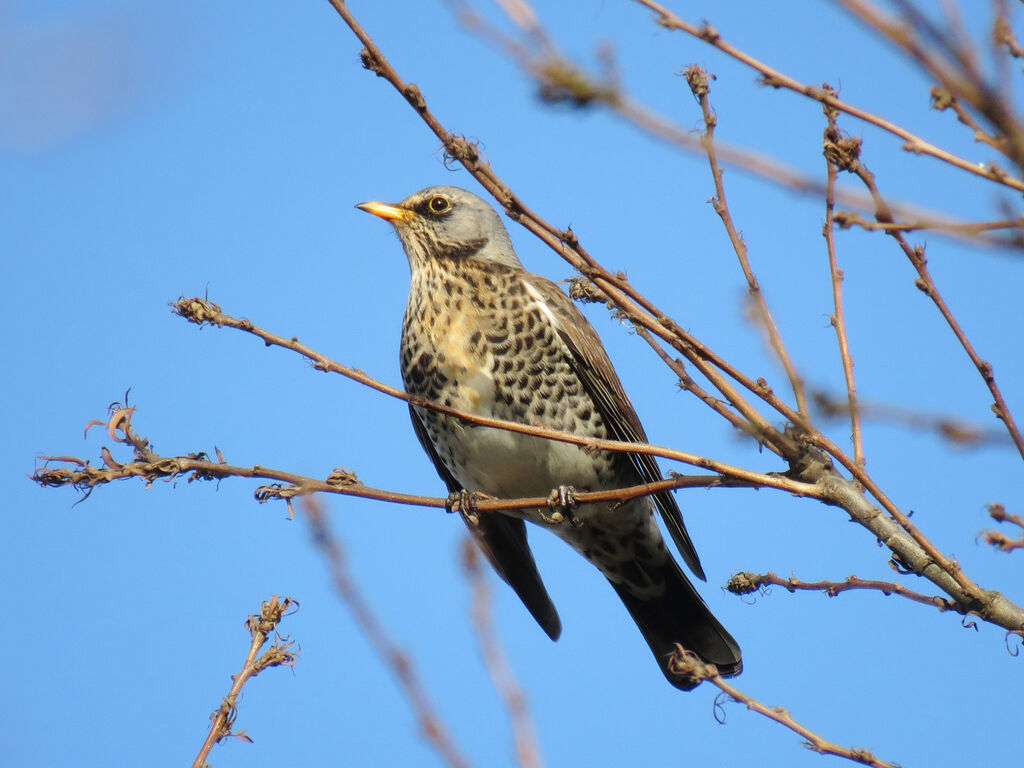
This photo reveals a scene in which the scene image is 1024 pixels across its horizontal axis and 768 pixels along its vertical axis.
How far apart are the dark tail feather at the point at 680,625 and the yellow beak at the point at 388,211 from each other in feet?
7.68

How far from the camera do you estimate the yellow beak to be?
605 centimetres

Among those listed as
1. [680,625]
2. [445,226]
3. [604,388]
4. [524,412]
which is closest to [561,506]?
[524,412]

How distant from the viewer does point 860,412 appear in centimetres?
169

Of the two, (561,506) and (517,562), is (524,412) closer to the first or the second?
(561,506)

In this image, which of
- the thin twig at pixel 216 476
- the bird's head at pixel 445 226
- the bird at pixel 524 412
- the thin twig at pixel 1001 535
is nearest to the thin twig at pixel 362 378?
the thin twig at pixel 216 476

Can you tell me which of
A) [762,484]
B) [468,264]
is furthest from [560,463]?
[762,484]

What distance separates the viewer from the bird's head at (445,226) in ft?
19.6

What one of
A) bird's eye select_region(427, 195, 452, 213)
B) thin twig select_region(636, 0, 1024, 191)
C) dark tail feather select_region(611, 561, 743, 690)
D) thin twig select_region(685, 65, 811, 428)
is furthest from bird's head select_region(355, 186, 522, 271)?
thin twig select_region(636, 0, 1024, 191)

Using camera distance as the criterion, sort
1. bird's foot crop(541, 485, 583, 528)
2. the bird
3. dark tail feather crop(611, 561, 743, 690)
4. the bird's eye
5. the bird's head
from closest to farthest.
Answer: bird's foot crop(541, 485, 583, 528)
the bird
dark tail feather crop(611, 561, 743, 690)
the bird's head
the bird's eye

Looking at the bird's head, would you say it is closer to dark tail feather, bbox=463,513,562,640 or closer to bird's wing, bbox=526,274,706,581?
bird's wing, bbox=526,274,706,581

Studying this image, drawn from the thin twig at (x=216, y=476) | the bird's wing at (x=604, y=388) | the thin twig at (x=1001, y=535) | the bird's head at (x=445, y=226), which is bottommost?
the thin twig at (x=1001, y=535)

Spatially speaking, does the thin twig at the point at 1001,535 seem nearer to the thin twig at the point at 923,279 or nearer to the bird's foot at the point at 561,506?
the thin twig at the point at 923,279

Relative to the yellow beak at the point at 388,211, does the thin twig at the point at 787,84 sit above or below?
below

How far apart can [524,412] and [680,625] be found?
156 centimetres
